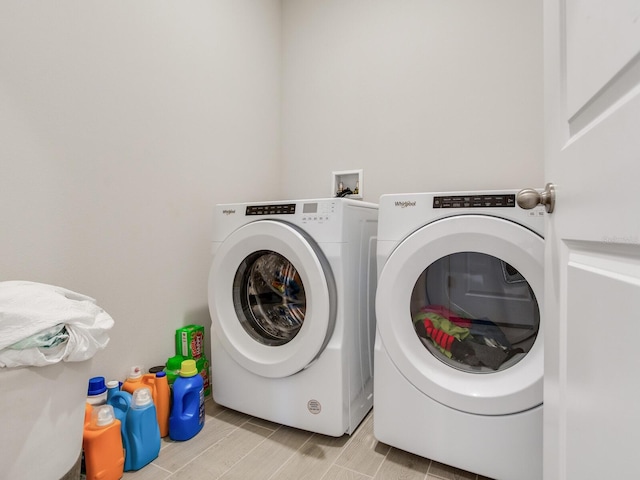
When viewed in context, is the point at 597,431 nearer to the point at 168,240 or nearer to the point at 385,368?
the point at 385,368

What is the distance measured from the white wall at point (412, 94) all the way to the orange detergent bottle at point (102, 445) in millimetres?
1458

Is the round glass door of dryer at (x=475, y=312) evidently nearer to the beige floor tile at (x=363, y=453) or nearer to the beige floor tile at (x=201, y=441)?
the beige floor tile at (x=363, y=453)

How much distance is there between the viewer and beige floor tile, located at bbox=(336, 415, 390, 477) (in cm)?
110

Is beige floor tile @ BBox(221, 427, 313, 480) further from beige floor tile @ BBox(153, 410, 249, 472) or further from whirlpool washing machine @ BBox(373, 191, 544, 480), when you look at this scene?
whirlpool washing machine @ BBox(373, 191, 544, 480)

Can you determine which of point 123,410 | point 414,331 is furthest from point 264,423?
point 414,331

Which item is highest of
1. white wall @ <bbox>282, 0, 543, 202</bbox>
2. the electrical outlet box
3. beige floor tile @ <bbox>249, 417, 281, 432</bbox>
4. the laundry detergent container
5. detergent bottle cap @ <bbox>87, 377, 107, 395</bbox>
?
white wall @ <bbox>282, 0, 543, 202</bbox>

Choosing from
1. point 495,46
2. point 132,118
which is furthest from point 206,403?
point 495,46

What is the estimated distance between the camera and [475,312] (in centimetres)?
113

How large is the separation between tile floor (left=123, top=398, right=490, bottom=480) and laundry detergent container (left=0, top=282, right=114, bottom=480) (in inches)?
13.9

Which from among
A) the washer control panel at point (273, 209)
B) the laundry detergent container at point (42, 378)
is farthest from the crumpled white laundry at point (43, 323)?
the washer control panel at point (273, 209)

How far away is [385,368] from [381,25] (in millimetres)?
1752

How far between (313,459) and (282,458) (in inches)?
4.1

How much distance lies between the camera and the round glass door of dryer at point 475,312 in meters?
1.03

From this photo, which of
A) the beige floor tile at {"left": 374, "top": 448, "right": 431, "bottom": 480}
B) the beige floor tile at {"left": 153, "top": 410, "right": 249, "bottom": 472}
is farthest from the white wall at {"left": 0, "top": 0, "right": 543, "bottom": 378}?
the beige floor tile at {"left": 374, "top": 448, "right": 431, "bottom": 480}
